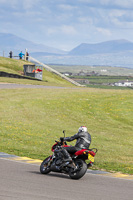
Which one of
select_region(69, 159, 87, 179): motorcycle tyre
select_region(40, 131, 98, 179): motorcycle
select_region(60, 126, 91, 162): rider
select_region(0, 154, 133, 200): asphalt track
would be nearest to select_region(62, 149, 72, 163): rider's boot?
select_region(60, 126, 91, 162): rider

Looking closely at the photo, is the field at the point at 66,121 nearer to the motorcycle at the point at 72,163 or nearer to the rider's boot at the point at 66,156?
the motorcycle at the point at 72,163

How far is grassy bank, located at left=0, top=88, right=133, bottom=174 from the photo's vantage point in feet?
64.7

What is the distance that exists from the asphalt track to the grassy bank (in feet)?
9.56

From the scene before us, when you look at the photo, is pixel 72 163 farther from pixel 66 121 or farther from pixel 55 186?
pixel 66 121

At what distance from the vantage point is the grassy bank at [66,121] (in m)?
19.7

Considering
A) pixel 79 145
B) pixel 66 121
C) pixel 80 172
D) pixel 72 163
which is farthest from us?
pixel 66 121

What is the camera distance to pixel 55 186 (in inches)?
430

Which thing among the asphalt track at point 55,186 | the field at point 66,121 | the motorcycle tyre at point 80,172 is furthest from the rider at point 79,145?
the field at point 66,121

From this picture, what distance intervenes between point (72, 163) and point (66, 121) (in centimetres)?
1972

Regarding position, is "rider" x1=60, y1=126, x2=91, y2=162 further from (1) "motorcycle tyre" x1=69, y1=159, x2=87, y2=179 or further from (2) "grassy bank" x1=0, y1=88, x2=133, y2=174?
(2) "grassy bank" x1=0, y1=88, x2=133, y2=174

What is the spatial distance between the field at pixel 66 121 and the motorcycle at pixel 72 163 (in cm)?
288

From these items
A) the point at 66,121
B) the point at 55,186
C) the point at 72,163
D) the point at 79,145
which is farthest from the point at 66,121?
the point at 55,186

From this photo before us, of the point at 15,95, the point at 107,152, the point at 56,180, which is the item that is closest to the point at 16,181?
the point at 56,180

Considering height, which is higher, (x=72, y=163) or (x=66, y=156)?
(x=66, y=156)
